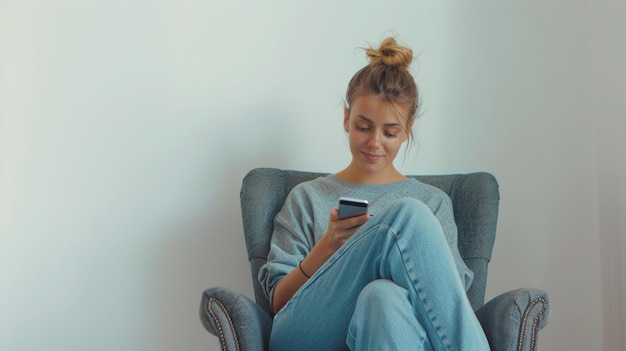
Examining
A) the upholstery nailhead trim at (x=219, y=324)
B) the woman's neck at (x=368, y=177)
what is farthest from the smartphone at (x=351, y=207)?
the woman's neck at (x=368, y=177)

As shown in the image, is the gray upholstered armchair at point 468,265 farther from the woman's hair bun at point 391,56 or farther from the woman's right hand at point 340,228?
the woman's hair bun at point 391,56

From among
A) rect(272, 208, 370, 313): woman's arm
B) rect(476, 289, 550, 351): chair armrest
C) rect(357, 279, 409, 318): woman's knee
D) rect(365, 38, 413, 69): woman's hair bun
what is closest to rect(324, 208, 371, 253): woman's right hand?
rect(272, 208, 370, 313): woman's arm

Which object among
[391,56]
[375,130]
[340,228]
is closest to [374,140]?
[375,130]

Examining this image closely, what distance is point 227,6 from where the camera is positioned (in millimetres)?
2180

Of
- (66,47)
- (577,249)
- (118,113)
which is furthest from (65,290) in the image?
(577,249)

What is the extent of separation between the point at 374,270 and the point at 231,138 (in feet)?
2.99

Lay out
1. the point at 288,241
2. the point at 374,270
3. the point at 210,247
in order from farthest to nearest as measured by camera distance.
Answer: the point at 210,247 < the point at 288,241 < the point at 374,270

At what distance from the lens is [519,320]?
1.42m

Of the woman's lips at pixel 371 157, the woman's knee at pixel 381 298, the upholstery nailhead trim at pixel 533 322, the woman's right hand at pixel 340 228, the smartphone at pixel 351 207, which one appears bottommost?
the upholstery nailhead trim at pixel 533 322

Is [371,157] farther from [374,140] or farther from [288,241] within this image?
[288,241]

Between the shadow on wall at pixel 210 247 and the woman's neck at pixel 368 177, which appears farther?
the shadow on wall at pixel 210 247

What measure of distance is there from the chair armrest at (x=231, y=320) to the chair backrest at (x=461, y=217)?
389 millimetres

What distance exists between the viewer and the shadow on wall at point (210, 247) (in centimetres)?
215

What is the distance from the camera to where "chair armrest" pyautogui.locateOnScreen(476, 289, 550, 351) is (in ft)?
4.62
